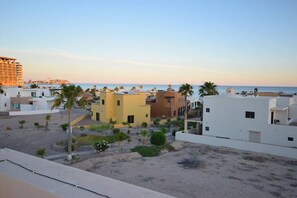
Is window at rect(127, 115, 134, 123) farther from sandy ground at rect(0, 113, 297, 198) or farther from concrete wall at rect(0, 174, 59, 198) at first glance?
concrete wall at rect(0, 174, 59, 198)

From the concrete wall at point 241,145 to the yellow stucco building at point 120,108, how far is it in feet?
39.7

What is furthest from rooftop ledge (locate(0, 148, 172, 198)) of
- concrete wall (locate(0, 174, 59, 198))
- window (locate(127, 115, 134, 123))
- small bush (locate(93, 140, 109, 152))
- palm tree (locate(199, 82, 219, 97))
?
palm tree (locate(199, 82, 219, 97))

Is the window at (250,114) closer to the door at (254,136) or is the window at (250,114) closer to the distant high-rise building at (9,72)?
the door at (254,136)

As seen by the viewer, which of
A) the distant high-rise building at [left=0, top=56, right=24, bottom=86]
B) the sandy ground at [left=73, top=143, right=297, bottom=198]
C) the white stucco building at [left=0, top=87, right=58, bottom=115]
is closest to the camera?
the sandy ground at [left=73, top=143, right=297, bottom=198]

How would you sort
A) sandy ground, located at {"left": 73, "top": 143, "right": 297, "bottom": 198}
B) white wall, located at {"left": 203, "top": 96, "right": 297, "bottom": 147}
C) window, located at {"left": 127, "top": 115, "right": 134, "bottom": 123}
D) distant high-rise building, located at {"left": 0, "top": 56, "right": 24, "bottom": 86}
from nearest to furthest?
sandy ground, located at {"left": 73, "top": 143, "right": 297, "bottom": 198} → white wall, located at {"left": 203, "top": 96, "right": 297, "bottom": 147} → window, located at {"left": 127, "top": 115, "right": 134, "bottom": 123} → distant high-rise building, located at {"left": 0, "top": 56, "right": 24, "bottom": 86}

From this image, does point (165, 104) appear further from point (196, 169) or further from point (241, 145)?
point (196, 169)

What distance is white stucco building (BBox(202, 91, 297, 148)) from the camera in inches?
1003

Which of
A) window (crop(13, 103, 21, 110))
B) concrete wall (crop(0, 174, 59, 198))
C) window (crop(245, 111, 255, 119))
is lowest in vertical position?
window (crop(13, 103, 21, 110))

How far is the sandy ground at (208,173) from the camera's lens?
627 inches

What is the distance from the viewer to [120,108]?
131 feet

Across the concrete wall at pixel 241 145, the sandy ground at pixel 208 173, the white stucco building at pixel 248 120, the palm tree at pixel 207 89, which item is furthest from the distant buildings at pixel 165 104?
the sandy ground at pixel 208 173

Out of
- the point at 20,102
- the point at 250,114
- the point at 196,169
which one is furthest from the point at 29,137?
the point at 20,102

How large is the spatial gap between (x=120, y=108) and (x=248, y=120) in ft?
65.6

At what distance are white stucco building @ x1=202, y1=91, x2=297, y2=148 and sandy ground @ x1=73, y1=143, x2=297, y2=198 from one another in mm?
2819
